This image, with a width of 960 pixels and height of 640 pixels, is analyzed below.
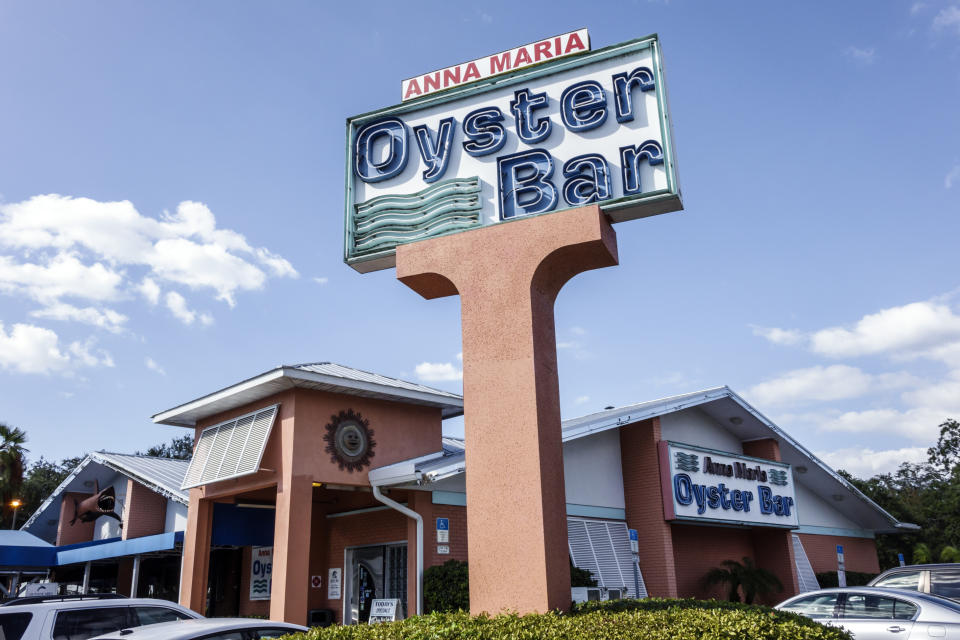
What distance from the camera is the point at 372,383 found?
53.1ft

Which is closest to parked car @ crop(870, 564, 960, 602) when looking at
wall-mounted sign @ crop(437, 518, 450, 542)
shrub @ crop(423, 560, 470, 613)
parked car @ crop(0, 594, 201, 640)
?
shrub @ crop(423, 560, 470, 613)

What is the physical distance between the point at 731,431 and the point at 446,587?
12311 millimetres

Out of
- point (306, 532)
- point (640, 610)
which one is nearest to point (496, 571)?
point (640, 610)

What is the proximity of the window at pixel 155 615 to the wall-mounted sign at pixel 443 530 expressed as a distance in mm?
6816

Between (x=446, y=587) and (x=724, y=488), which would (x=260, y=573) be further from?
(x=724, y=488)

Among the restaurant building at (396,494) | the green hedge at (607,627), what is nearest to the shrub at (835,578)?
the restaurant building at (396,494)

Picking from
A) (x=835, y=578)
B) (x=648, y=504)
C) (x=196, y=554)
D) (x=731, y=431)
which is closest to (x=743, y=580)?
(x=648, y=504)

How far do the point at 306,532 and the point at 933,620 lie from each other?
33.5 feet

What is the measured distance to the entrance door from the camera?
16.6 m

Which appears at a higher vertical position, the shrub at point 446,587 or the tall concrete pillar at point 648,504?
the tall concrete pillar at point 648,504

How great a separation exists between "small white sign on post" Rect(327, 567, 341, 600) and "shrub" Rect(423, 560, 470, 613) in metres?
3.53

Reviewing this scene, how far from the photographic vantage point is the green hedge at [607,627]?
20.7 ft

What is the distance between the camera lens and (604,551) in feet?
60.0

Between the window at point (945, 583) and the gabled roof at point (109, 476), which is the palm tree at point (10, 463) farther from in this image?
the window at point (945, 583)
